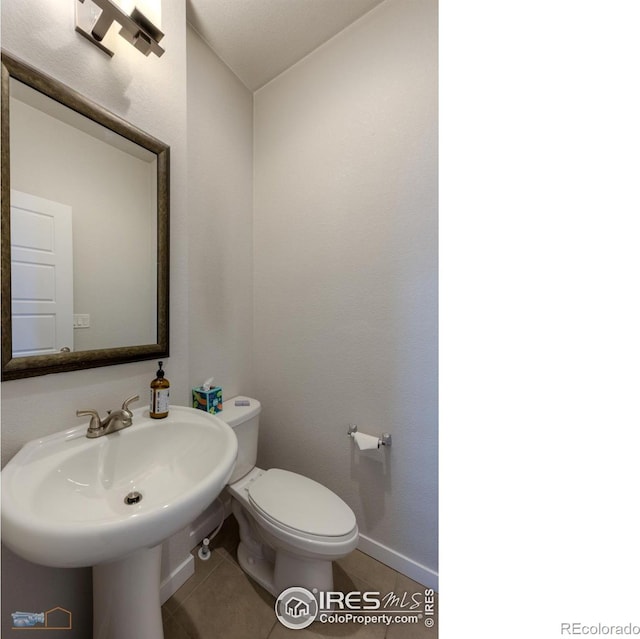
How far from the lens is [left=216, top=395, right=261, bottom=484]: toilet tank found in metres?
1.17

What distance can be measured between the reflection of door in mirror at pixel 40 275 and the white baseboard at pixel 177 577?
38.9 inches

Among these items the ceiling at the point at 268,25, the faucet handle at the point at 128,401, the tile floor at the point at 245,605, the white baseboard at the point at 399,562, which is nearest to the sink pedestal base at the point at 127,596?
the tile floor at the point at 245,605

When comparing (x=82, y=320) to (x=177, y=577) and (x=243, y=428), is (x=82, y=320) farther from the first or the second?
(x=177, y=577)

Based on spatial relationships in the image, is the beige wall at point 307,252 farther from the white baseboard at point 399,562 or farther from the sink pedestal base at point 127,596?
the sink pedestal base at point 127,596

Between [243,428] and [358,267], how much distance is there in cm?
96

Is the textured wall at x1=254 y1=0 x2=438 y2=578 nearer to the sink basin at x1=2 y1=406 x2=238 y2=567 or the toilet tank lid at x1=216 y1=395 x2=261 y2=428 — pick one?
the toilet tank lid at x1=216 y1=395 x2=261 y2=428

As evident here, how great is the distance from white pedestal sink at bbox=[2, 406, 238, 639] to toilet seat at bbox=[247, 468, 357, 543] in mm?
371

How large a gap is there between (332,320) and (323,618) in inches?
46.2

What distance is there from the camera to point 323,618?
95cm

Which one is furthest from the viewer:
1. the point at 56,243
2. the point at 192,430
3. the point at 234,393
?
the point at 234,393

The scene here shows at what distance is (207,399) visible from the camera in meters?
1.17

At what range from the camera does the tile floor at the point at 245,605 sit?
91 centimetres
